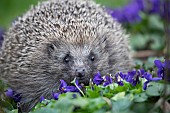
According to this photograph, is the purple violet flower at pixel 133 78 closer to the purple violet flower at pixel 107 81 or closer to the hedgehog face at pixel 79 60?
the purple violet flower at pixel 107 81

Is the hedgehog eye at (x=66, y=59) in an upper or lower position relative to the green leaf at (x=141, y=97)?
upper

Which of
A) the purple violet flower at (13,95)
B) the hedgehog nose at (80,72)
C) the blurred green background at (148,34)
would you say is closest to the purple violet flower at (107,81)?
the hedgehog nose at (80,72)

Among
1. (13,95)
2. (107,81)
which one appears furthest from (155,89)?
(13,95)

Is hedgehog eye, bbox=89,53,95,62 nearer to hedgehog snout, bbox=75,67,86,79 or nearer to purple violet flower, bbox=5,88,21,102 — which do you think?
hedgehog snout, bbox=75,67,86,79

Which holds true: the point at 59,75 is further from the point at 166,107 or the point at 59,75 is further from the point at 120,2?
the point at 120,2

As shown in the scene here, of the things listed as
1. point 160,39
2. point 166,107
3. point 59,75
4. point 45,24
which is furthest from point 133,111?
point 160,39

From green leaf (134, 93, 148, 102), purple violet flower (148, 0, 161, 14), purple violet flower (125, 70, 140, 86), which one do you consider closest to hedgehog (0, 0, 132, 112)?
purple violet flower (125, 70, 140, 86)

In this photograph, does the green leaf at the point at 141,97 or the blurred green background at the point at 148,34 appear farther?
the blurred green background at the point at 148,34

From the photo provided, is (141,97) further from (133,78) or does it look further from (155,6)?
(155,6)
